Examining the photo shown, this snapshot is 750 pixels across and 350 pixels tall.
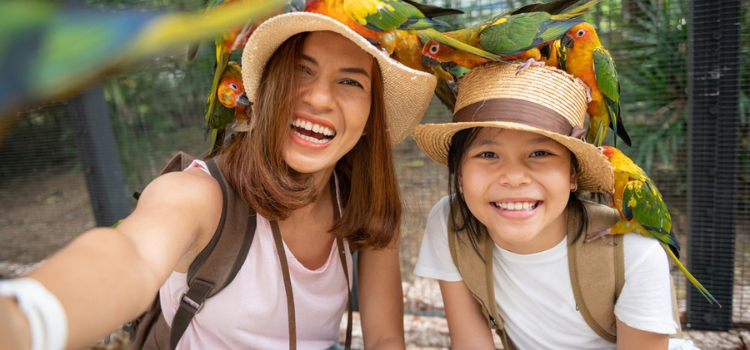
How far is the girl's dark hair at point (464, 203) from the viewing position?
1.27m

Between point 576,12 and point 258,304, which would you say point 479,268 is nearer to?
point 258,304

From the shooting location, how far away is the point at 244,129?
1.32 metres

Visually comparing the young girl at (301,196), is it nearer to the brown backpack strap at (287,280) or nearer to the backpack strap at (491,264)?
the brown backpack strap at (287,280)

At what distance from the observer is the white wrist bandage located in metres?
0.36

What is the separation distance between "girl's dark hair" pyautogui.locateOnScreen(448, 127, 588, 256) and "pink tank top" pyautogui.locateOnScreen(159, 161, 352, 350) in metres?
0.39

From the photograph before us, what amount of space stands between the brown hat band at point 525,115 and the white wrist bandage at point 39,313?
0.96m

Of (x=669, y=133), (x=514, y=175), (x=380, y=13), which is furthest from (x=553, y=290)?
(x=669, y=133)

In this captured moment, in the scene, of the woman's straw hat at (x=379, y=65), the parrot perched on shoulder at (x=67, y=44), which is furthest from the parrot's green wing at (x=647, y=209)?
the parrot perched on shoulder at (x=67, y=44)

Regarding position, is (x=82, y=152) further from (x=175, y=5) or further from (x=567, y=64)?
(x=175, y=5)

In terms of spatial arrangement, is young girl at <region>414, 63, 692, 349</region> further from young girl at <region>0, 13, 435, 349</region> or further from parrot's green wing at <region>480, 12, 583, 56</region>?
young girl at <region>0, 13, 435, 349</region>

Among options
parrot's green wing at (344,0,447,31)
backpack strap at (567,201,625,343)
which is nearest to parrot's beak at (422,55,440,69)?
parrot's green wing at (344,0,447,31)

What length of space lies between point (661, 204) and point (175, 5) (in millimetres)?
1290

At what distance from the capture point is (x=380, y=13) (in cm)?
118

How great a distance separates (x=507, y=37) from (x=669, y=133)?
147 cm
